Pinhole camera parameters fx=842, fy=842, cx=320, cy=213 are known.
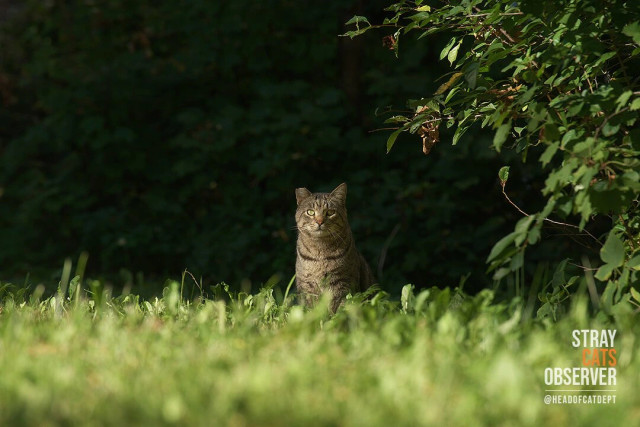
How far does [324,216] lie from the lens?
5.20m

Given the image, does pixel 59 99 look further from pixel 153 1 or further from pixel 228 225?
pixel 228 225

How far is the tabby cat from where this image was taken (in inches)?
198

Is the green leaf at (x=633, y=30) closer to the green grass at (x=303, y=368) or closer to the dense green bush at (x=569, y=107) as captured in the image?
the dense green bush at (x=569, y=107)

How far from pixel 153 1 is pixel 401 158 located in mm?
3027

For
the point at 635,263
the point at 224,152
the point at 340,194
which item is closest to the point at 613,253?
the point at 635,263

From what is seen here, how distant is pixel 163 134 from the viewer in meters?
8.09

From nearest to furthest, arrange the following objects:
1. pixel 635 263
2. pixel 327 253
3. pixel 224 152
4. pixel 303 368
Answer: pixel 303 368, pixel 635 263, pixel 327 253, pixel 224 152

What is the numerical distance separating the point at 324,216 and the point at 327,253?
0.75 ft

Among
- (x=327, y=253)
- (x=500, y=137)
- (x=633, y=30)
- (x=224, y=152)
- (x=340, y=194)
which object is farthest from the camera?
(x=224, y=152)

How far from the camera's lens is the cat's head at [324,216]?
5195mm

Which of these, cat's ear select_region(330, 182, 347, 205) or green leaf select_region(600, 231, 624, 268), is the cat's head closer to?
cat's ear select_region(330, 182, 347, 205)

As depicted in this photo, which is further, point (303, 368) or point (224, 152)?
point (224, 152)

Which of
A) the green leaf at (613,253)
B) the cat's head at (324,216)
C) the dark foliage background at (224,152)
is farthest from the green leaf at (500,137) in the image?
the dark foliage background at (224,152)

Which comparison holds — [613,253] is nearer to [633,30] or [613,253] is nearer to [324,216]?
[633,30]
